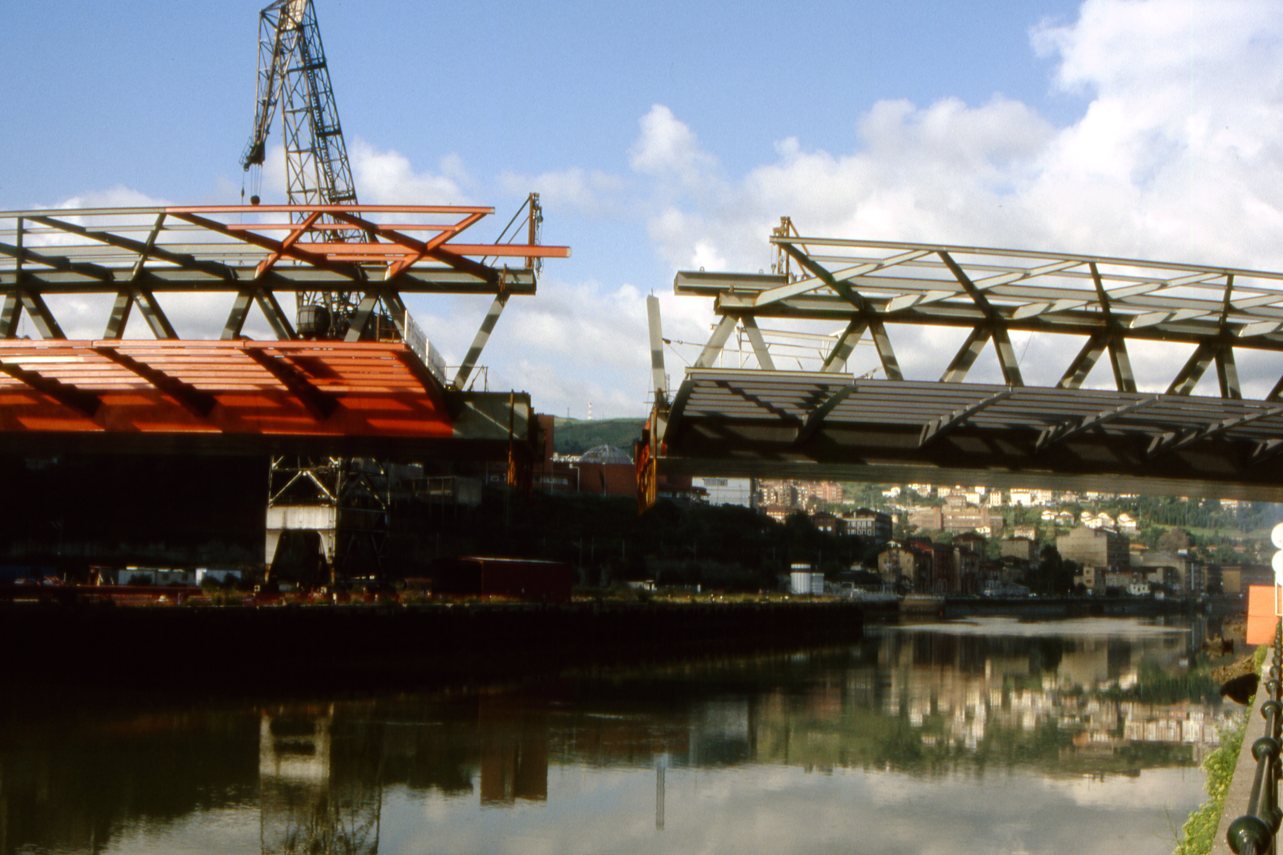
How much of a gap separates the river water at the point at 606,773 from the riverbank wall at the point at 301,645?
4.29 metres

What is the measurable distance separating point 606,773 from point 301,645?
1880 cm

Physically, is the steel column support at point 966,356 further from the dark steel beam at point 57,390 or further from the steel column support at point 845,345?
the dark steel beam at point 57,390

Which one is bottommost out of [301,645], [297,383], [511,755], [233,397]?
[511,755]

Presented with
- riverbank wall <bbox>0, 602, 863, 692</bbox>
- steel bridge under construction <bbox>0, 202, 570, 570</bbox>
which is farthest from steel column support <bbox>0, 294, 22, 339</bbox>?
riverbank wall <bbox>0, 602, 863, 692</bbox>

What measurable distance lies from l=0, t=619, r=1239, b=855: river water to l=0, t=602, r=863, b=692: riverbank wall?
4.29 m

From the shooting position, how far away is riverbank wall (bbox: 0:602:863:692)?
115 ft

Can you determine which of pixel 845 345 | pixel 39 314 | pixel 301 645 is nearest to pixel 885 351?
pixel 845 345

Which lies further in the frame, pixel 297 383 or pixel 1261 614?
pixel 1261 614

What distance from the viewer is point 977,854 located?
717 inches

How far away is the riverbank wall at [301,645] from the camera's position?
35188mm

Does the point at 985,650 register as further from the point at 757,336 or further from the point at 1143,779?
the point at 757,336

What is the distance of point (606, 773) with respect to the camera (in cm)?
2445

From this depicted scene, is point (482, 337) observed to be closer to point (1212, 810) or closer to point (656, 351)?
point (656, 351)

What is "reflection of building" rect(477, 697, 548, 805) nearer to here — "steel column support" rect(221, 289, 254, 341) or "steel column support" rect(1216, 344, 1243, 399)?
"steel column support" rect(221, 289, 254, 341)
